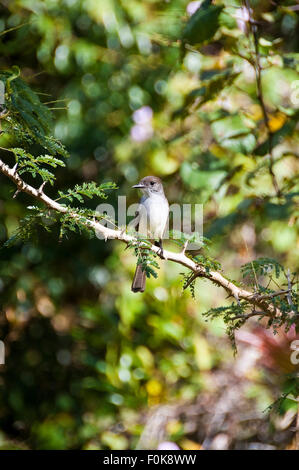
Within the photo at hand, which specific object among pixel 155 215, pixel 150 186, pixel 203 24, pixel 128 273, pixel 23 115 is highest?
pixel 203 24

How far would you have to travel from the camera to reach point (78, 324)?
5312mm

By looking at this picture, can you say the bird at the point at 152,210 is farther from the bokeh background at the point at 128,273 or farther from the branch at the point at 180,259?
the branch at the point at 180,259

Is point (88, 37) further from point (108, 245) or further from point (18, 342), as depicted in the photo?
point (18, 342)

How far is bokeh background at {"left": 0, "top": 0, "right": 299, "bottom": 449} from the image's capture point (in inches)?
171

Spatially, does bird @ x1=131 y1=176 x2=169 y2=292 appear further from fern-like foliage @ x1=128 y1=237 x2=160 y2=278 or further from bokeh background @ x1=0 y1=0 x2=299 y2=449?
fern-like foliage @ x1=128 y1=237 x2=160 y2=278

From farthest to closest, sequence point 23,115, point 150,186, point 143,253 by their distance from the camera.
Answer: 1. point 150,186
2. point 143,253
3. point 23,115

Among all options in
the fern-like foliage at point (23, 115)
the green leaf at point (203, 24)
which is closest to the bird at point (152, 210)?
the green leaf at point (203, 24)

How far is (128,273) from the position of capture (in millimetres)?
4637

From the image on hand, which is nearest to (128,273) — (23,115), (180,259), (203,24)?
(203,24)

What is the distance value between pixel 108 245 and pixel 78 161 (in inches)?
31.0

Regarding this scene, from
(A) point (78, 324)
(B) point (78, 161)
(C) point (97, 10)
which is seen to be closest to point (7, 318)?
(A) point (78, 324)

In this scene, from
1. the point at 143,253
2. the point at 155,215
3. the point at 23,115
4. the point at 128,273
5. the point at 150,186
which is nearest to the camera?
the point at 23,115

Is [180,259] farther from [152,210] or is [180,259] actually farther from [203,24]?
[152,210]
